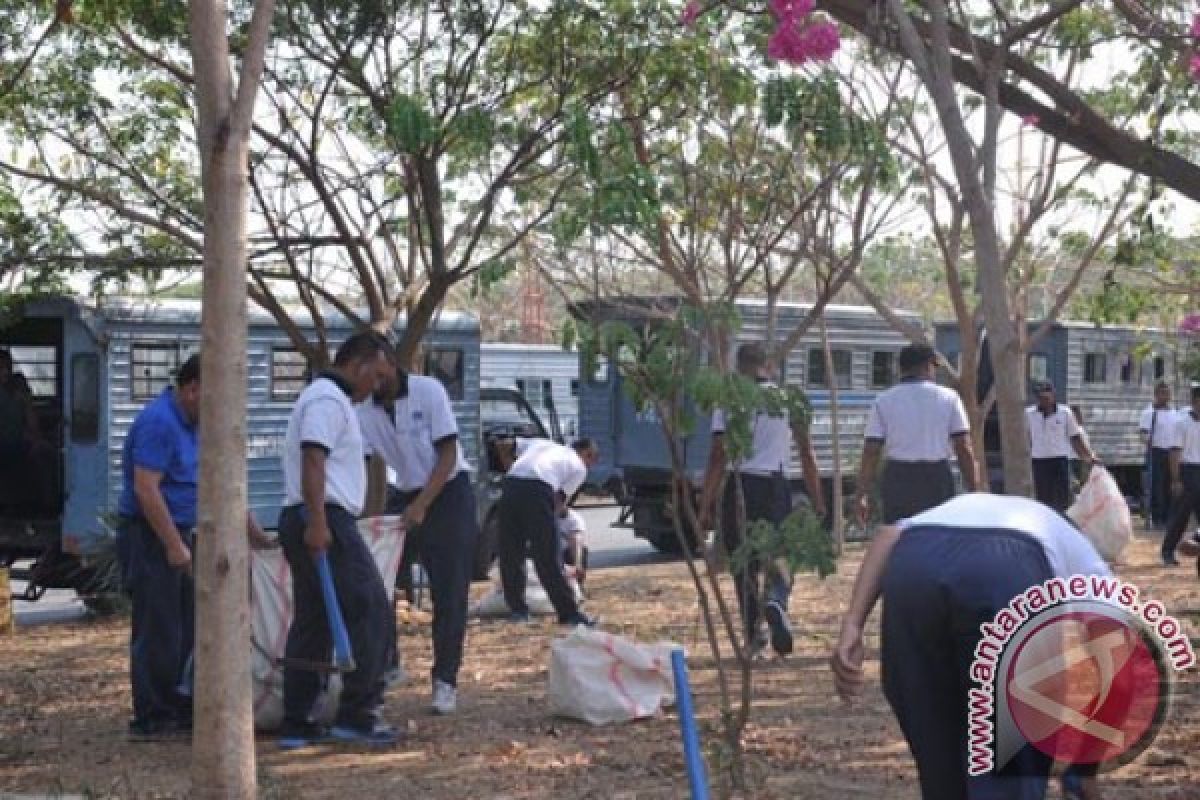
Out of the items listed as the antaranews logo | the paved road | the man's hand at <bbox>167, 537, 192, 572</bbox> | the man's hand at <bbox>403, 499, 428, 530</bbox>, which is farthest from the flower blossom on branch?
the paved road

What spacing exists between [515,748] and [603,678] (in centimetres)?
70

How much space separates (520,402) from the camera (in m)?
18.8

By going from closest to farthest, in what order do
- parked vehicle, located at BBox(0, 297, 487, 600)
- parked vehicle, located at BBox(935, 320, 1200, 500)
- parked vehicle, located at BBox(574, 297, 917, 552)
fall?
parked vehicle, located at BBox(0, 297, 487, 600) → parked vehicle, located at BBox(574, 297, 917, 552) → parked vehicle, located at BBox(935, 320, 1200, 500)

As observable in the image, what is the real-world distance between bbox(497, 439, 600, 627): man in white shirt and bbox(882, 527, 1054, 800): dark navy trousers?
7.24 metres

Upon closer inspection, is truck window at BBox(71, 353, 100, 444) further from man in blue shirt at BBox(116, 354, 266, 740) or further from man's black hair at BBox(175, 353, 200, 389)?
man's black hair at BBox(175, 353, 200, 389)

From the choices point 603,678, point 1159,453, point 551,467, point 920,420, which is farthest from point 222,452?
point 1159,453

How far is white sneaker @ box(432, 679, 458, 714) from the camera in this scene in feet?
27.2

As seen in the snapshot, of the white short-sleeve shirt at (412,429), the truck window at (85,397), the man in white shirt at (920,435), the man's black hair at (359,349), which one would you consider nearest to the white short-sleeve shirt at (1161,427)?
the man in white shirt at (920,435)

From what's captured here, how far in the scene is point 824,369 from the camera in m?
21.9

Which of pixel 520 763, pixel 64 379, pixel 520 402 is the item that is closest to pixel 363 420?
pixel 520 763

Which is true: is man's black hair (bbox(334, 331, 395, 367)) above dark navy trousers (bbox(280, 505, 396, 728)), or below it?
above

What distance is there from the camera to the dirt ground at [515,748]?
6.77 m

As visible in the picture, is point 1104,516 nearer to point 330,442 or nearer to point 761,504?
point 761,504

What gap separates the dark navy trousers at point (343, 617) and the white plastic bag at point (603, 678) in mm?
878
